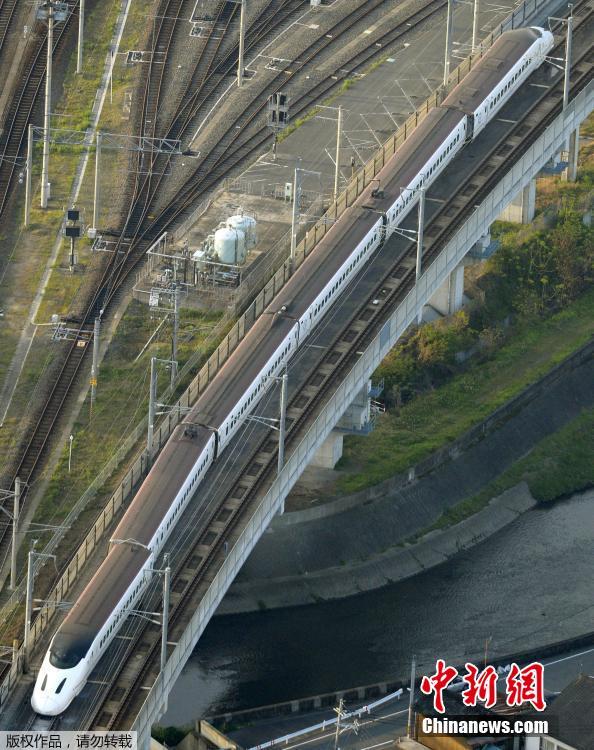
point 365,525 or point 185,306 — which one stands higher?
point 185,306

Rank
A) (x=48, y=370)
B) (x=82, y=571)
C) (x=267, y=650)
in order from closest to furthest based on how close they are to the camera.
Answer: (x=82, y=571)
(x=267, y=650)
(x=48, y=370)

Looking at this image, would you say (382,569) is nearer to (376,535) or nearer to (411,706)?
(376,535)

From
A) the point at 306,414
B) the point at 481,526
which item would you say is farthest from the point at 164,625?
the point at 481,526

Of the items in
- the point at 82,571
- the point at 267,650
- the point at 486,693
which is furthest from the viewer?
the point at 267,650

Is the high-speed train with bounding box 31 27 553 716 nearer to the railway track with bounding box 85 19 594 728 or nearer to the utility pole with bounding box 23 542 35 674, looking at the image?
the railway track with bounding box 85 19 594 728

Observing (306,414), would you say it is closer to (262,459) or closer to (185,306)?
(262,459)

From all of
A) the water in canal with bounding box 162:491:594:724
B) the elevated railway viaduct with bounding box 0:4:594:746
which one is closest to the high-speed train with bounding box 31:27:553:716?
the elevated railway viaduct with bounding box 0:4:594:746

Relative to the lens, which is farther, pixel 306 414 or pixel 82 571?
pixel 306 414

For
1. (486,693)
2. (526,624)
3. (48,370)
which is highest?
(48,370)
